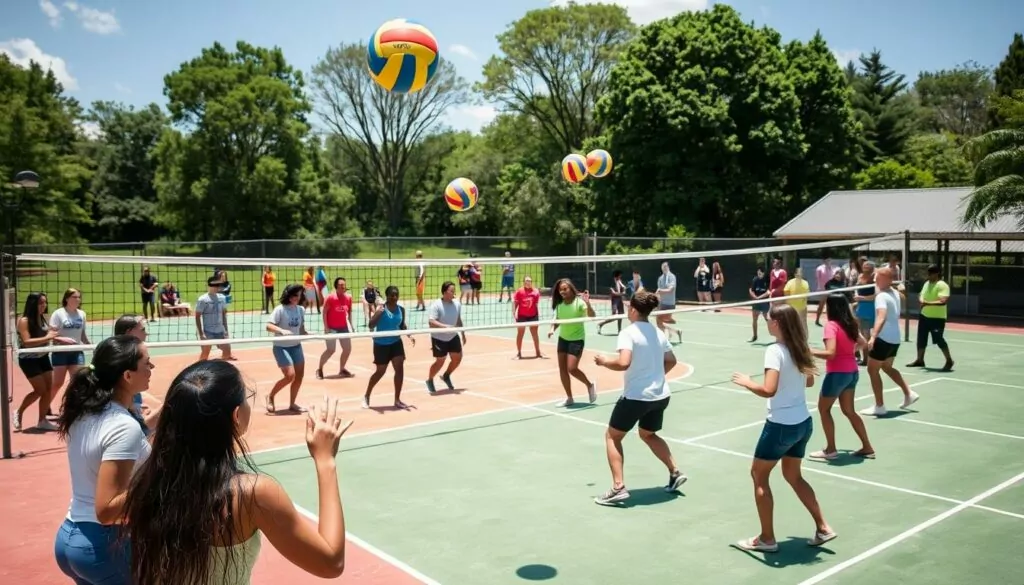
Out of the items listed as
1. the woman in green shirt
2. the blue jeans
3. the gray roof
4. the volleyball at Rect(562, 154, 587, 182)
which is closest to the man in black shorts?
the woman in green shirt

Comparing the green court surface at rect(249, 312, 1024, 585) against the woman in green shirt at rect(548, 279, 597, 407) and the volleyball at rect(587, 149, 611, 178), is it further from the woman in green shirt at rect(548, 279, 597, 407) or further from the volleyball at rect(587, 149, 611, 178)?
the volleyball at rect(587, 149, 611, 178)

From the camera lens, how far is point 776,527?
24.6ft

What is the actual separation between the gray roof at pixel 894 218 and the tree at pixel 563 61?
69.3 feet

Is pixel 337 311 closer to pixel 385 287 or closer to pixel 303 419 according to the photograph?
pixel 303 419

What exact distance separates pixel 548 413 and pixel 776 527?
530 cm

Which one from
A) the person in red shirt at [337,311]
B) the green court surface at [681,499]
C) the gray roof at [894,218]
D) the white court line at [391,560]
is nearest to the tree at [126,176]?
the gray roof at [894,218]

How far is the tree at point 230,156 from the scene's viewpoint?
47.4m

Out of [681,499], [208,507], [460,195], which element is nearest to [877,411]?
[681,499]

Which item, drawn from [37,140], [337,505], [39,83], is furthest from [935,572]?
[39,83]

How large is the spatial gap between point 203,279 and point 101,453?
33.9m

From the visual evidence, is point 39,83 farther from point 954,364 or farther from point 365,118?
point 954,364

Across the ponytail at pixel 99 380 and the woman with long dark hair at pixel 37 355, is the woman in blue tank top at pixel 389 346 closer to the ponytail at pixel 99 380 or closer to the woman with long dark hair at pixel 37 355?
the woman with long dark hair at pixel 37 355

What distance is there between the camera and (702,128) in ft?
117

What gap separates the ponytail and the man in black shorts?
9.61m
